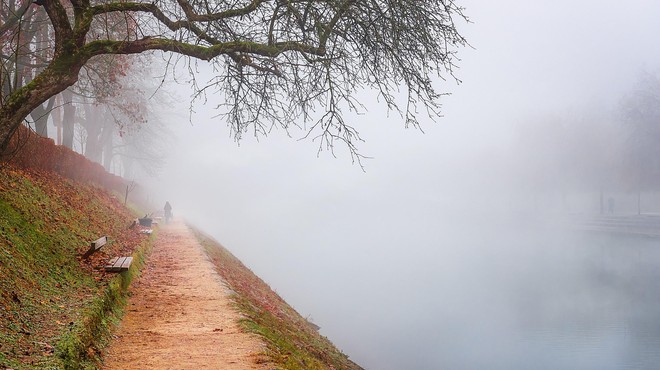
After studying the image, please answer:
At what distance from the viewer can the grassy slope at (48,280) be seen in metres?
6.04

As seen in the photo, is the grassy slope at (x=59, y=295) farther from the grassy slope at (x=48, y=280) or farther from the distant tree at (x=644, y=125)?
the distant tree at (x=644, y=125)

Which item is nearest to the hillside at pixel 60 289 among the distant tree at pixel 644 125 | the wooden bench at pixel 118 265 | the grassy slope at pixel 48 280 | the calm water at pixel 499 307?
the grassy slope at pixel 48 280

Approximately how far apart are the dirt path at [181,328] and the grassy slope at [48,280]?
391 millimetres

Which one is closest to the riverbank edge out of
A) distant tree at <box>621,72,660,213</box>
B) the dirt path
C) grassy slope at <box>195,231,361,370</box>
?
grassy slope at <box>195,231,361,370</box>

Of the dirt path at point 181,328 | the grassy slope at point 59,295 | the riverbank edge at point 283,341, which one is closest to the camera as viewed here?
the grassy slope at point 59,295

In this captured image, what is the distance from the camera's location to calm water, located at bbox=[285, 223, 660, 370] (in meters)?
16.8

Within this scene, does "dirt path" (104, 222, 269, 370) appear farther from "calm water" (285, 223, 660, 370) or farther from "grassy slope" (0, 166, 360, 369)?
"calm water" (285, 223, 660, 370)

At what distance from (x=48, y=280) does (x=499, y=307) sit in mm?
18995

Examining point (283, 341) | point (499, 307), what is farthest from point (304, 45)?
point (499, 307)

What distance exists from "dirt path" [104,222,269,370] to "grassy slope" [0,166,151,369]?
39cm

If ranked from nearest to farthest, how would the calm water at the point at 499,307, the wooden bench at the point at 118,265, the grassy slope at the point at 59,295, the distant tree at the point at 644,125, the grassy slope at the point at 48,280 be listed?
the grassy slope at the point at 48,280
the grassy slope at the point at 59,295
the wooden bench at the point at 118,265
the calm water at the point at 499,307
the distant tree at the point at 644,125

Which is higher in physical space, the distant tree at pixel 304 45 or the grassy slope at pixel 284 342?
the distant tree at pixel 304 45

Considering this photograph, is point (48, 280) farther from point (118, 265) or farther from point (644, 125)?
point (644, 125)

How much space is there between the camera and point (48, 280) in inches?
334
